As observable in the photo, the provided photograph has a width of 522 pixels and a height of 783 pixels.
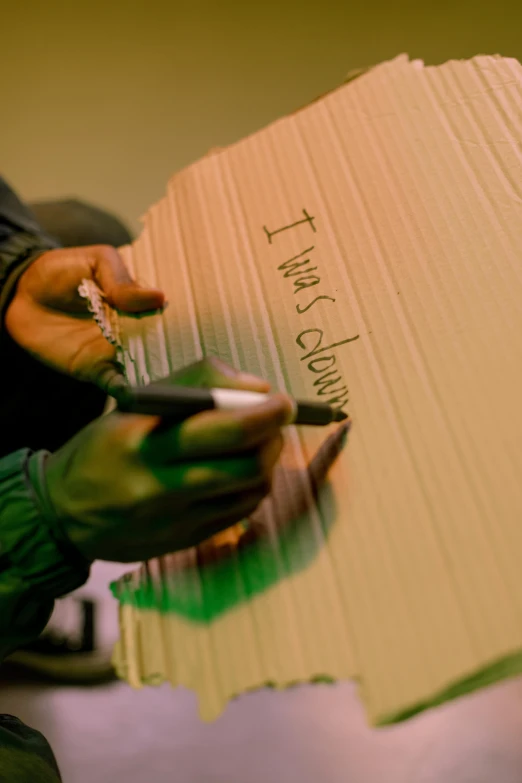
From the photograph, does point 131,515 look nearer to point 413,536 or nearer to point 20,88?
point 413,536

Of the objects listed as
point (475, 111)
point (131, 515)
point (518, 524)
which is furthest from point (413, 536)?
point (475, 111)

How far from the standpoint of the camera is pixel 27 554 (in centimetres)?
33

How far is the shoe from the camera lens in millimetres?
751

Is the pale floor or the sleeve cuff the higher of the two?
the sleeve cuff

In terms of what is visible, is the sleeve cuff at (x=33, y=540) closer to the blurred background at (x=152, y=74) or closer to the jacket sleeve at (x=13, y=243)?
the jacket sleeve at (x=13, y=243)

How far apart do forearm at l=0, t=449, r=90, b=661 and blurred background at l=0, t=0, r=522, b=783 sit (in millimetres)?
450

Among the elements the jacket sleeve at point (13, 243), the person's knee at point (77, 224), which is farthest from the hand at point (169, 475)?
the person's knee at point (77, 224)

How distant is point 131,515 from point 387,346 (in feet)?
0.56

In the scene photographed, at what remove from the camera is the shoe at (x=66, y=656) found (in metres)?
0.75

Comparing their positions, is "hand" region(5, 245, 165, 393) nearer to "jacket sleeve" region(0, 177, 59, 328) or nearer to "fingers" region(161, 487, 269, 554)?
"jacket sleeve" region(0, 177, 59, 328)

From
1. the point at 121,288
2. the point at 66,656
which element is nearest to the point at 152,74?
the point at 121,288

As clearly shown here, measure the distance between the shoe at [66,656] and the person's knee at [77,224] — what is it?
1.80 feet

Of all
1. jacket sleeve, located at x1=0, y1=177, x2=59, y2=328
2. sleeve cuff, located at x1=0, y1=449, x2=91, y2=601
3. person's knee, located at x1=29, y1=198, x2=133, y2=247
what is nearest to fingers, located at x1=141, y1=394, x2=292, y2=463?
sleeve cuff, located at x1=0, y1=449, x2=91, y2=601

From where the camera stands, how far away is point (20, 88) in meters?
0.88
